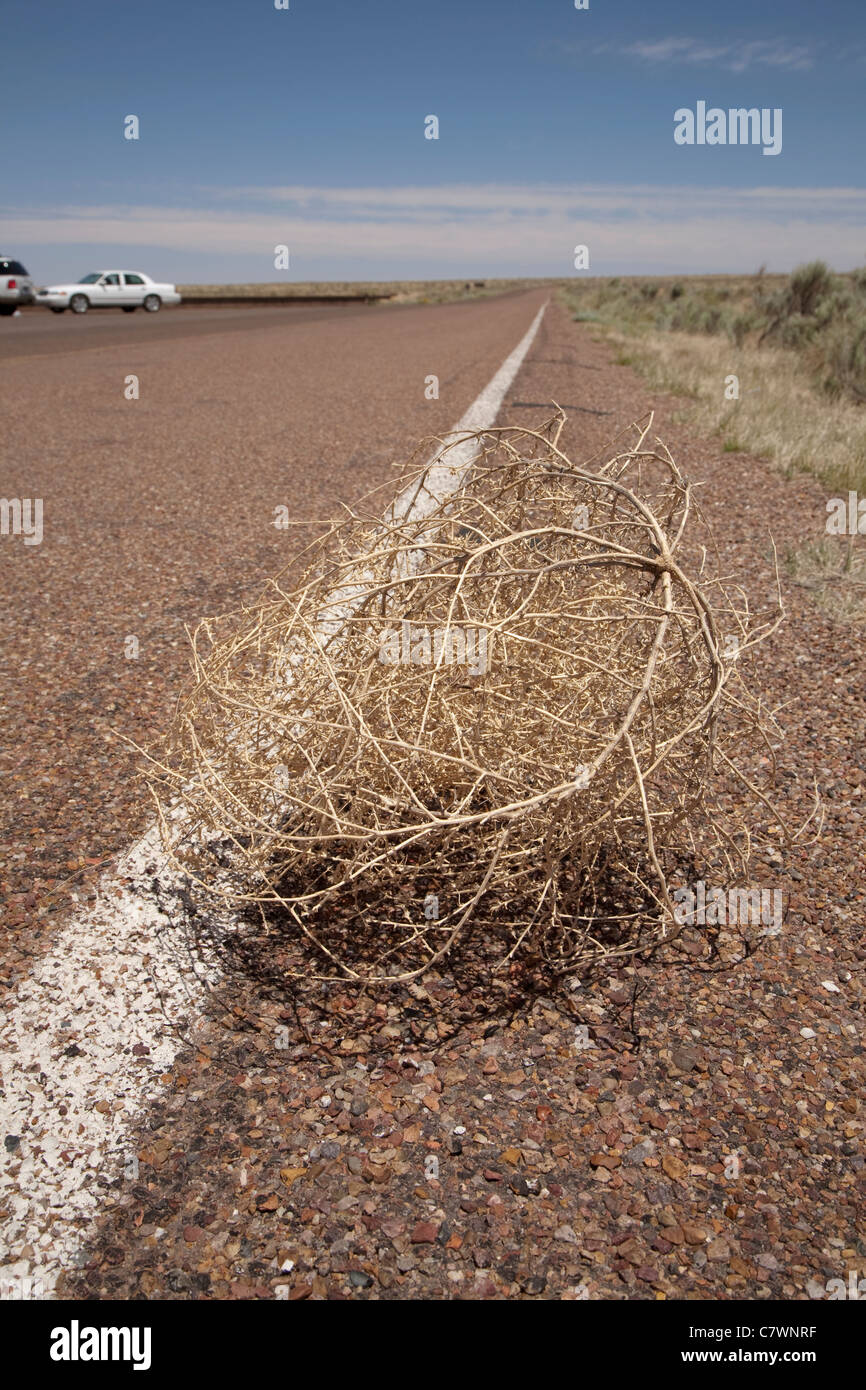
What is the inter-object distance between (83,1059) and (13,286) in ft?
104

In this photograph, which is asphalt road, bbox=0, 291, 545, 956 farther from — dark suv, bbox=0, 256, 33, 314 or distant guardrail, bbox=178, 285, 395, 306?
distant guardrail, bbox=178, 285, 395, 306

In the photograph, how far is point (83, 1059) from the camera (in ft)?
5.48

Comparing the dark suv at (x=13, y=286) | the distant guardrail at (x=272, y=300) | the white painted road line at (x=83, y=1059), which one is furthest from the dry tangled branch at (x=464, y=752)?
the distant guardrail at (x=272, y=300)

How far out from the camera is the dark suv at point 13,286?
27.9 metres

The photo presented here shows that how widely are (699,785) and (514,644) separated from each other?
527 mm

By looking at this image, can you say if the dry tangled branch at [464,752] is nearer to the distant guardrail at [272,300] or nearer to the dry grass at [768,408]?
the dry grass at [768,408]

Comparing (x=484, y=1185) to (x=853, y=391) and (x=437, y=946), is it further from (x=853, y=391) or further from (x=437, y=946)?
(x=853, y=391)

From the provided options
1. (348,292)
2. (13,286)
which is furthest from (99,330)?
(348,292)

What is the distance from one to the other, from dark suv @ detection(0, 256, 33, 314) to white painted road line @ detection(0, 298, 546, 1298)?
102 ft

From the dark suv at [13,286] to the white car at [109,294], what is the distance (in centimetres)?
72

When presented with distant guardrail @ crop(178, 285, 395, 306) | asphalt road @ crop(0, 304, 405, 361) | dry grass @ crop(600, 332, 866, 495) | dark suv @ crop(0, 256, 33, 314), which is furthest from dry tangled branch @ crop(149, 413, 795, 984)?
distant guardrail @ crop(178, 285, 395, 306)

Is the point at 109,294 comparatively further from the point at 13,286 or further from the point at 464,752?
the point at 464,752

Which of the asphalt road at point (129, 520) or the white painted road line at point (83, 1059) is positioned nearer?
the white painted road line at point (83, 1059)

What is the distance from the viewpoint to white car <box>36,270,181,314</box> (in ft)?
97.6
